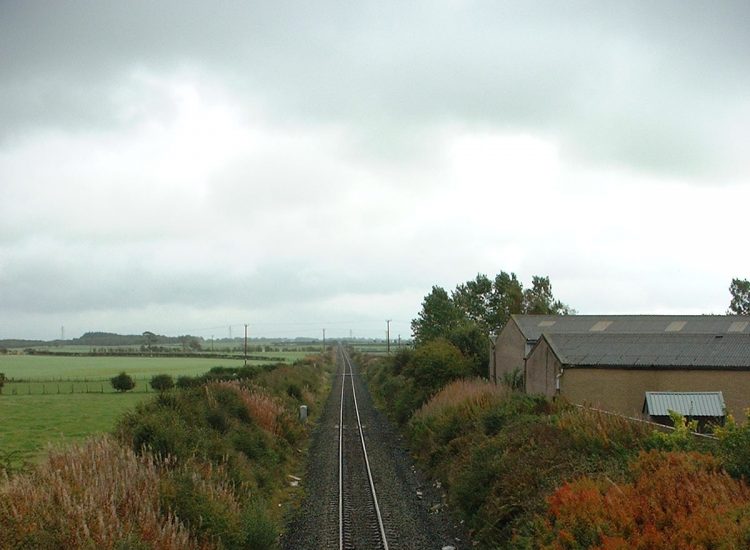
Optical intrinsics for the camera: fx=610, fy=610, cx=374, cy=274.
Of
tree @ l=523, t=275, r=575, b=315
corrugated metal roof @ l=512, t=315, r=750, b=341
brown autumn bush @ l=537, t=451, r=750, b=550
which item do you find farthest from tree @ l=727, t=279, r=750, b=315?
brown autumn bush @ l=537, t=451, r=750, b=550

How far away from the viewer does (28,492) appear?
9.34m

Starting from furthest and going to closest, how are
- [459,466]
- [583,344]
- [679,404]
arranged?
1. [583,344]
2. [679,404]
3. [459,466]

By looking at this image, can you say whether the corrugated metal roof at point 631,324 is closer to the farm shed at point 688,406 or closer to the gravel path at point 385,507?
the farm shed at point 688,406

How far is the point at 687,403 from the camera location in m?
21.4

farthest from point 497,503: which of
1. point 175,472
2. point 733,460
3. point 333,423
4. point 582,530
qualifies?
point 333,423

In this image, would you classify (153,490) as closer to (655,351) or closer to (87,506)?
(87,506)

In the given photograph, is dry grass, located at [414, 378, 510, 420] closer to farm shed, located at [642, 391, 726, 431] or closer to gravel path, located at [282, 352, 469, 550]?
gravel path, located at [282, 352, 469, 550]

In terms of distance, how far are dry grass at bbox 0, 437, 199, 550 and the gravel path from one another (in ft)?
13.1

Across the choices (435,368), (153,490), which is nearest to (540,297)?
(435,368)

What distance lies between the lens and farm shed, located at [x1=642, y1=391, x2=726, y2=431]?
824 inches

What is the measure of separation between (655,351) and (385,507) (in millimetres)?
14368

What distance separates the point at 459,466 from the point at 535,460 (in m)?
4.11

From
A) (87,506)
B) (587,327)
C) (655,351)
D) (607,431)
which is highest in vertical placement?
(587,327)

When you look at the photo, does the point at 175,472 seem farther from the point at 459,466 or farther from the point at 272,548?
the point at 459,466
